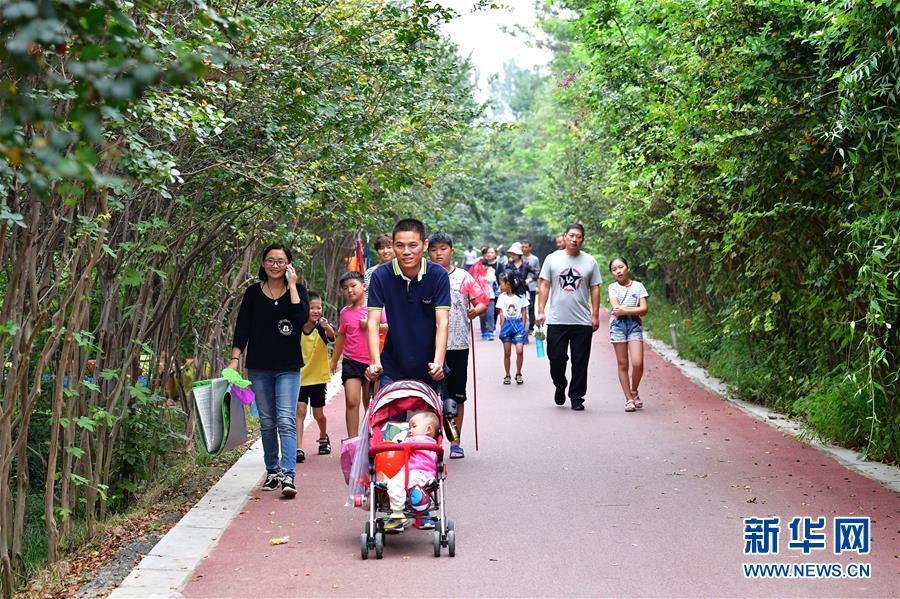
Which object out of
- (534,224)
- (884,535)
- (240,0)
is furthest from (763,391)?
(534,224)

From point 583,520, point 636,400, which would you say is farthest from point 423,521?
point 636,400

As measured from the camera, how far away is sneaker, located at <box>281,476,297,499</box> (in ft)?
27.5

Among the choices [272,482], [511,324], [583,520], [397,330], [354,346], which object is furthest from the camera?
[511,324]

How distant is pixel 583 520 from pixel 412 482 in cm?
149

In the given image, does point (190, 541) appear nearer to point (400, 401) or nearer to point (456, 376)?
point (400, 401)

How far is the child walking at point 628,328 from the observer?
13086 millimetres

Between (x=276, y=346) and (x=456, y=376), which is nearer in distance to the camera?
(x=276, y=346)

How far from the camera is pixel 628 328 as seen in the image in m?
13.2

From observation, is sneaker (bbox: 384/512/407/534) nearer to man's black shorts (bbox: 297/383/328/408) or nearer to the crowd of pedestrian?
the crowd of pedestrian

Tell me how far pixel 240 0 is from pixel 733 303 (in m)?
6.30

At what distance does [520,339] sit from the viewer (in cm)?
1639

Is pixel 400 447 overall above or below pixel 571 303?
below

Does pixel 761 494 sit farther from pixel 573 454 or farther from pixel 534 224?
pixel 534 224

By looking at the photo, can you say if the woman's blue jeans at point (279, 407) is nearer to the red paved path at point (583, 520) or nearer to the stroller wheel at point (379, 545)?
the red paved path at point (583, 520)
